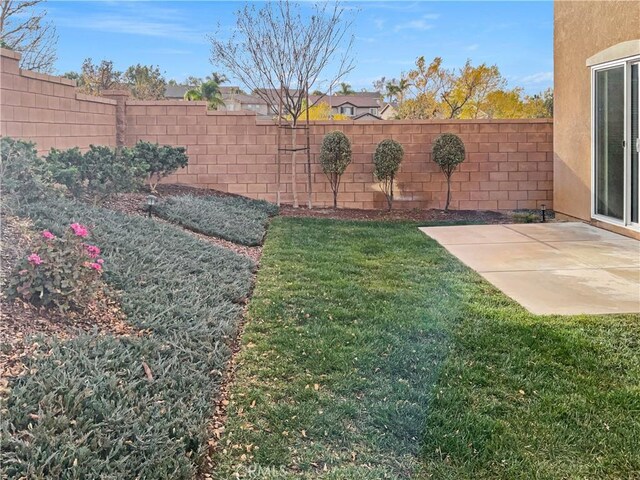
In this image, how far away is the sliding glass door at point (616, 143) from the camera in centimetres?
701

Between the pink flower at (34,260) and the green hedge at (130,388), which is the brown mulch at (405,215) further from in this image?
the pink flower at (34,260)

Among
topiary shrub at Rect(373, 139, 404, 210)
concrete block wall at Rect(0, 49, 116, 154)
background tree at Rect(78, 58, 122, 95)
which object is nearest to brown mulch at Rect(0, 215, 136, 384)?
concrete block wall at Rect(0, 49, 116, 154)

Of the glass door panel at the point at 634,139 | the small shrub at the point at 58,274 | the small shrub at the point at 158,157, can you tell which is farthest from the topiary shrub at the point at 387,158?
the small shrub at the point at 58,274

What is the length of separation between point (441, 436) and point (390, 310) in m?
1.77

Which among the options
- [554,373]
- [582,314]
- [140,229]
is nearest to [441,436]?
[554,373]

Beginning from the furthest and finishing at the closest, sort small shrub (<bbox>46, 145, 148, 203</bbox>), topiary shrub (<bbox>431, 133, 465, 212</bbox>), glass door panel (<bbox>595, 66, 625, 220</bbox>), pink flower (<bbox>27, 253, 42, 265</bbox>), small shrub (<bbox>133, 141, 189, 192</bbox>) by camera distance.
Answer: topiary shrub (<bbox>431, 133, 465, 212</bbox>)
small shrub (<bbox>133, 141, 189, 192</bbox>)
glass door panel (<bbox>595, 66, 625, 220</bbox>)
small shrub (<bbox>46, 145, 148, 203</bbox>)
pink flower (<bbox>27, 253, 42, 265</bbox>)

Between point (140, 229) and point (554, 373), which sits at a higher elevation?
point (140, 229)

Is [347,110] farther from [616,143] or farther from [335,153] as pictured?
[616,143]

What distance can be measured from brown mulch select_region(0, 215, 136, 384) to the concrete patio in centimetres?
305

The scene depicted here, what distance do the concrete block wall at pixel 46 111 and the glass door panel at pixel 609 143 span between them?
24.3ft

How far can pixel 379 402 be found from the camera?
2.92 meters

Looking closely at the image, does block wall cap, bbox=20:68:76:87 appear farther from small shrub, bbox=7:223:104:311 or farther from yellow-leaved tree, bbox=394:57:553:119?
yellow-leaved tree, bbox=394:57:553:119

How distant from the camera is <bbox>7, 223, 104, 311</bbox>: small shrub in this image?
320 cm

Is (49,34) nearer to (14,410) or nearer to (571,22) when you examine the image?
(571,22)
